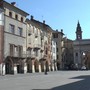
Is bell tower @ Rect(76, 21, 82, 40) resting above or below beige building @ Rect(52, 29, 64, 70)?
above

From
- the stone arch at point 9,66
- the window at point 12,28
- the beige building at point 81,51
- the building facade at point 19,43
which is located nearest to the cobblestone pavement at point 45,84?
the building facade at point 19,43

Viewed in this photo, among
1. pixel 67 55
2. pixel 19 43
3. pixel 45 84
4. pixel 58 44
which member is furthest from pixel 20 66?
pixel 67 55

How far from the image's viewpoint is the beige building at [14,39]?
67125 mm

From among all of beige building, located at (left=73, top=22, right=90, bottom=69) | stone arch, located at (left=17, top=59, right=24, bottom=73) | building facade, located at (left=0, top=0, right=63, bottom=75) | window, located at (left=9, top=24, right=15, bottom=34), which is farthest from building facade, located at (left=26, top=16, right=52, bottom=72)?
beige building, located at (left=73, top=22, right=90, bottom=69)

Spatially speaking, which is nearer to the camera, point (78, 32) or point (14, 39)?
point (14, 39)

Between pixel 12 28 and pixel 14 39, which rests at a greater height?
pixel 12 28

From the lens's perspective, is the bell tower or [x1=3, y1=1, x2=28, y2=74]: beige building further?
the bell tower

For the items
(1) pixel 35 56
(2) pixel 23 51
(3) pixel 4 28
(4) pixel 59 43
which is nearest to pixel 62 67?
(4) pixel 59 43

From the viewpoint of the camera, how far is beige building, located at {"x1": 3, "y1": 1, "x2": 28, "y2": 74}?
6712 centimetres

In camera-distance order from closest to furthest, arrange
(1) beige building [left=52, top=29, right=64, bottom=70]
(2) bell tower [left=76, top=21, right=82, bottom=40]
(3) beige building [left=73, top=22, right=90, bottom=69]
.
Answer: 1. (1) beige building [left=52, top=29, right=64, bottom=70]
2. (3) beige building [left=73, top=22, right=90, bottom=69]
3. (2) bell tower [left=76, top=21, right=82, bottom=40]

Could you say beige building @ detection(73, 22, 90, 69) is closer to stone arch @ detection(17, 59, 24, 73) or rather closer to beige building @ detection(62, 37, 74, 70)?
beige building @ detection(62, 37, 74, 70)

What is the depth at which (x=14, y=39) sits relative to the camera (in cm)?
7119

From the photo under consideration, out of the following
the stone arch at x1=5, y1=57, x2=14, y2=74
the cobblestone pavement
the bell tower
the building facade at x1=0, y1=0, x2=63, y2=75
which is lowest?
the cobblestone pavement

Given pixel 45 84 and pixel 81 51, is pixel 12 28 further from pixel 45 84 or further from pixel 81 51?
pixel 81 51
